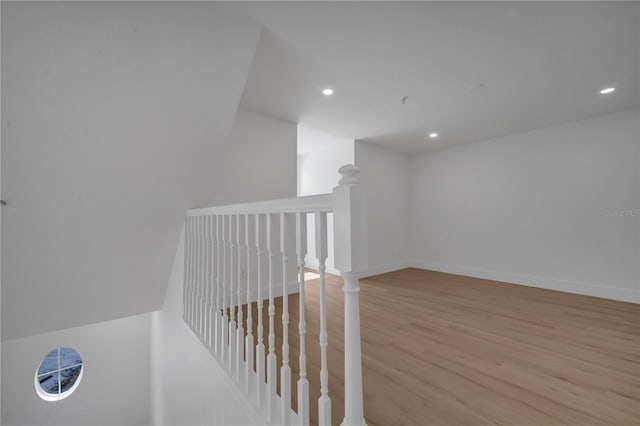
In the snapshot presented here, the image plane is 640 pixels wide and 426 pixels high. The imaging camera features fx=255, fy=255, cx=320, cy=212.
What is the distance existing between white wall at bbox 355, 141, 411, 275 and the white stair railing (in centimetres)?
286

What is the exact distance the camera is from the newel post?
72 centimetres

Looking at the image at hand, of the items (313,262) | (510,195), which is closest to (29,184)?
(313,262)

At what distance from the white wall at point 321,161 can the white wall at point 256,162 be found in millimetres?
585

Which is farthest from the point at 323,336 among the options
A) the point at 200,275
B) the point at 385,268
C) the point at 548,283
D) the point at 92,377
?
the point at 92,377

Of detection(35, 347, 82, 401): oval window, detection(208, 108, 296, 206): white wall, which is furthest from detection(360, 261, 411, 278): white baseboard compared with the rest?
detection(35, 347, 82, 401): oval window

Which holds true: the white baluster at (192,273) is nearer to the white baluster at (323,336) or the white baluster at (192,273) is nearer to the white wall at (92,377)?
the white baluster at (323,336)

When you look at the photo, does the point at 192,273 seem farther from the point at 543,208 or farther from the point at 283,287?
the point at 543,208

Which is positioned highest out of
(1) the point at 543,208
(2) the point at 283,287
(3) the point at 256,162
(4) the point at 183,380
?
(3) the point at 256,162

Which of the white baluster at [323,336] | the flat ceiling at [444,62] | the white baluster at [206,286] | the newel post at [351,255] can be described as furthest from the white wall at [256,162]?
the newel post at [351,255]

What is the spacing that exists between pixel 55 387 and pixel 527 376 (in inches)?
215

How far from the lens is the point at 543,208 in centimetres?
355

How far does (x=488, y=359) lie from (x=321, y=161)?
3.78 metres

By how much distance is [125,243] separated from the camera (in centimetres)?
216

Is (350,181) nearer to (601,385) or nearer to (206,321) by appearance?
(206,321)
